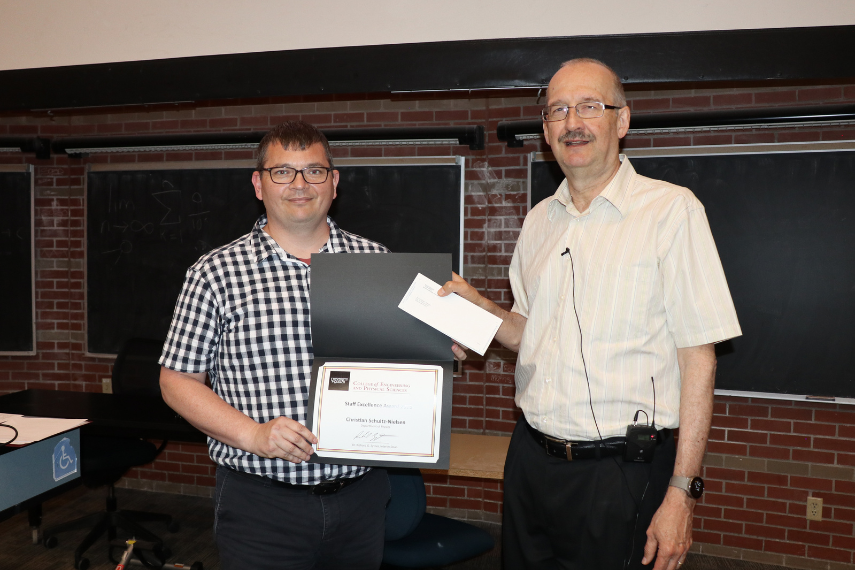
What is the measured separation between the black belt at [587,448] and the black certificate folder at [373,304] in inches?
13.5

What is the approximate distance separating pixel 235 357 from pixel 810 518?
10.7 feet

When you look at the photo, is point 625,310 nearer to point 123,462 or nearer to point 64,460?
point 64,460

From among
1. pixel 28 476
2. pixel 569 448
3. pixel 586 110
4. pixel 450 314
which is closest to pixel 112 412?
pixel 28 476

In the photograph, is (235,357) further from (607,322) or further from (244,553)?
(607,322)

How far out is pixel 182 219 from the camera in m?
4.02

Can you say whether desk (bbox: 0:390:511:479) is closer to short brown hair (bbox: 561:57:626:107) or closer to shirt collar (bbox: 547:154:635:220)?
shirt collar (bbox: 547:154:635:220)

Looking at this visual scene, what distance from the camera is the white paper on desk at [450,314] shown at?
153cm

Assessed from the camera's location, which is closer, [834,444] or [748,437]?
[834,444]

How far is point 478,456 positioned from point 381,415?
1.77 m

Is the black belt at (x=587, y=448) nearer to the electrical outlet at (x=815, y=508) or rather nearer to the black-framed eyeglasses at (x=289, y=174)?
the black-framed eyeglasses at (x=289, y=174)

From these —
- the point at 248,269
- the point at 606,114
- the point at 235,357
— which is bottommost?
the point at 235,357

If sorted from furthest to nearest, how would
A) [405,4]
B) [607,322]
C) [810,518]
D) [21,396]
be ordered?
[21,396]
[810,518]
[405,4]
[607,322]

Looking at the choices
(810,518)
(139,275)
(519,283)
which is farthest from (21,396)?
(810,518)

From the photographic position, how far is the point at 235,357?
162cm
